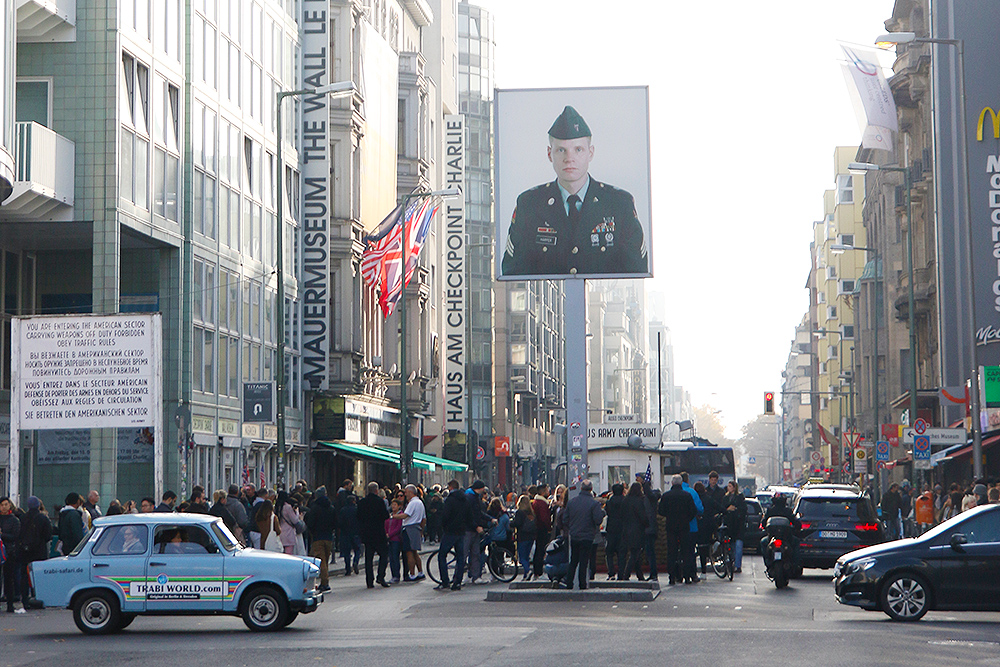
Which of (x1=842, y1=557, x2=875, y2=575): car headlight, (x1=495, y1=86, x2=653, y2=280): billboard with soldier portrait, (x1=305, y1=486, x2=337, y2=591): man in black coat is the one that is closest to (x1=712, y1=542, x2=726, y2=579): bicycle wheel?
(x1=305, y1=486, x2=337, y2=591): man in black coat

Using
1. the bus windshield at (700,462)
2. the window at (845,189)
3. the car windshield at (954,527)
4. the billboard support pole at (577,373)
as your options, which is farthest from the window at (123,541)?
the window at (845,189)

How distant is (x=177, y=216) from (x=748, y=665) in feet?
84.4

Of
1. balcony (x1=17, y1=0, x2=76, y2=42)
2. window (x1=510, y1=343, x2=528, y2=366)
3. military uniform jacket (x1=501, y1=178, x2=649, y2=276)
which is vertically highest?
balcony (x1=17, y1=0, x2=76, y2=42)

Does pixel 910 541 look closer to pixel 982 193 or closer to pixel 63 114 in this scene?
pixel 63 114

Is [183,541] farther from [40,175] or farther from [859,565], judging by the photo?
[40,175]

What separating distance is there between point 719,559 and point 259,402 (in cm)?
1255

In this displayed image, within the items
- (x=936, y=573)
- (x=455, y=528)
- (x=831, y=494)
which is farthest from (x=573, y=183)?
(x=936, y=573)

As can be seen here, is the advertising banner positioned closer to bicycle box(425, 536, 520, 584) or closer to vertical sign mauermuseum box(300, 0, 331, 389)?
bicycle box(425, 536, 520, 584)

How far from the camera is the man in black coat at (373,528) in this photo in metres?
26.4

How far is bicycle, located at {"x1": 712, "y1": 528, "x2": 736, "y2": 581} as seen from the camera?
27391 mm

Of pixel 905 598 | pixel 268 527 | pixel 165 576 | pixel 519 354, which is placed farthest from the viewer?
pixel 519 354

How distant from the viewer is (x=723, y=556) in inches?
1079

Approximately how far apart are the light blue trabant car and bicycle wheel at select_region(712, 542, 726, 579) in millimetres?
11348

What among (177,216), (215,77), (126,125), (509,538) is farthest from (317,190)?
(509,538)
